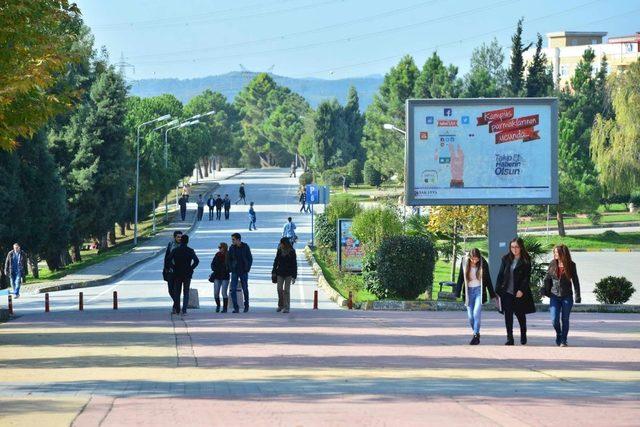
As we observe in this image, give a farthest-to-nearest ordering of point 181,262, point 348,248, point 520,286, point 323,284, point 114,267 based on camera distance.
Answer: point 114,267, point 348,248, point 323,284, point 181,262, point 520,286

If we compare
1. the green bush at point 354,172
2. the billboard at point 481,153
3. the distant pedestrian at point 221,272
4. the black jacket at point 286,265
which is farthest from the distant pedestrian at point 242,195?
the black jacket at point 286,265

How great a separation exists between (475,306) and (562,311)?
4.29 feet

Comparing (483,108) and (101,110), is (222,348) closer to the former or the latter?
(483,108)

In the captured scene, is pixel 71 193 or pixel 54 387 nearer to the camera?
pixel 54 387

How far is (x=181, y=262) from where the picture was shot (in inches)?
1008

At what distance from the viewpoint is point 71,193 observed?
6675 centimetres

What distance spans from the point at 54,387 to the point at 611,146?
198ft

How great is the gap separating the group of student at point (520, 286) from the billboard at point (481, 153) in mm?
12448

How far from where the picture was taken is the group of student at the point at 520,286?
19.4 metres

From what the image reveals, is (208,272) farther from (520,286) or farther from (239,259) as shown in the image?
(520,286)

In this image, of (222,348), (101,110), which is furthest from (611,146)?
(222,348)

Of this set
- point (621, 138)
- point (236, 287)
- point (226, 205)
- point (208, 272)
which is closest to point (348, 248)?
point (208, 272)

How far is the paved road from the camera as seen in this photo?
33.5 meters

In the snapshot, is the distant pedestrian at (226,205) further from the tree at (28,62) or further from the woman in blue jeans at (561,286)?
the woman in blue jeans at (561,286)
